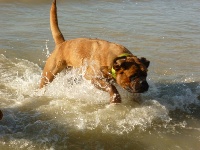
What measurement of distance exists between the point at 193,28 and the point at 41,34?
4.93 metres

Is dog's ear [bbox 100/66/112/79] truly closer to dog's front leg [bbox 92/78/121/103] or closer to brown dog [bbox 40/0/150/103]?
brown dog [bbox 40/0/150/103]

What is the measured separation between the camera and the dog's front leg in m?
5.29

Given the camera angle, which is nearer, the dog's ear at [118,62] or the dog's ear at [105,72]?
the dog's ear at [118,62]

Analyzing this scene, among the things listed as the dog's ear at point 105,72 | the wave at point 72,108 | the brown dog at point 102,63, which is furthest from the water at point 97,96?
the dog's ear at point 105,72

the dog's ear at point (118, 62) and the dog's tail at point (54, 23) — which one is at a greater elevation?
the dog's tail at point (54, 23)

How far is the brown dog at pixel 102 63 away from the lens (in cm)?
486

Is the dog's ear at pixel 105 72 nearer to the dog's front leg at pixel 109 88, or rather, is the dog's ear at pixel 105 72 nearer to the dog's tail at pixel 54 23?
the dog's front leg at pixel 109 88

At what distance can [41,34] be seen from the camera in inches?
366

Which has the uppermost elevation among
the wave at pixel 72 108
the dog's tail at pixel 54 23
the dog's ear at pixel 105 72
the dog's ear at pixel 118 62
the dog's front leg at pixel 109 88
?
the dog's tail at pixel 54 23

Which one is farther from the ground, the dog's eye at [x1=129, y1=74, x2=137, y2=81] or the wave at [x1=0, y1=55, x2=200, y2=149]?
the dog's eye at [x1=129, y1=74, x2=137, y2=81]

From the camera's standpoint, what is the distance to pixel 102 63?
5473mm

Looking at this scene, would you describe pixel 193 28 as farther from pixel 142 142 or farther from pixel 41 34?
pixel 142 142

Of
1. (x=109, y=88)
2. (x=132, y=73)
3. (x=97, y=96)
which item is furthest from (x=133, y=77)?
(x=97, y=96)

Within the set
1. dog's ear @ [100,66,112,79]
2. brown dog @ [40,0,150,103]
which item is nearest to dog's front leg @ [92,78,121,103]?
brown dog @ [40,0,150,103]
